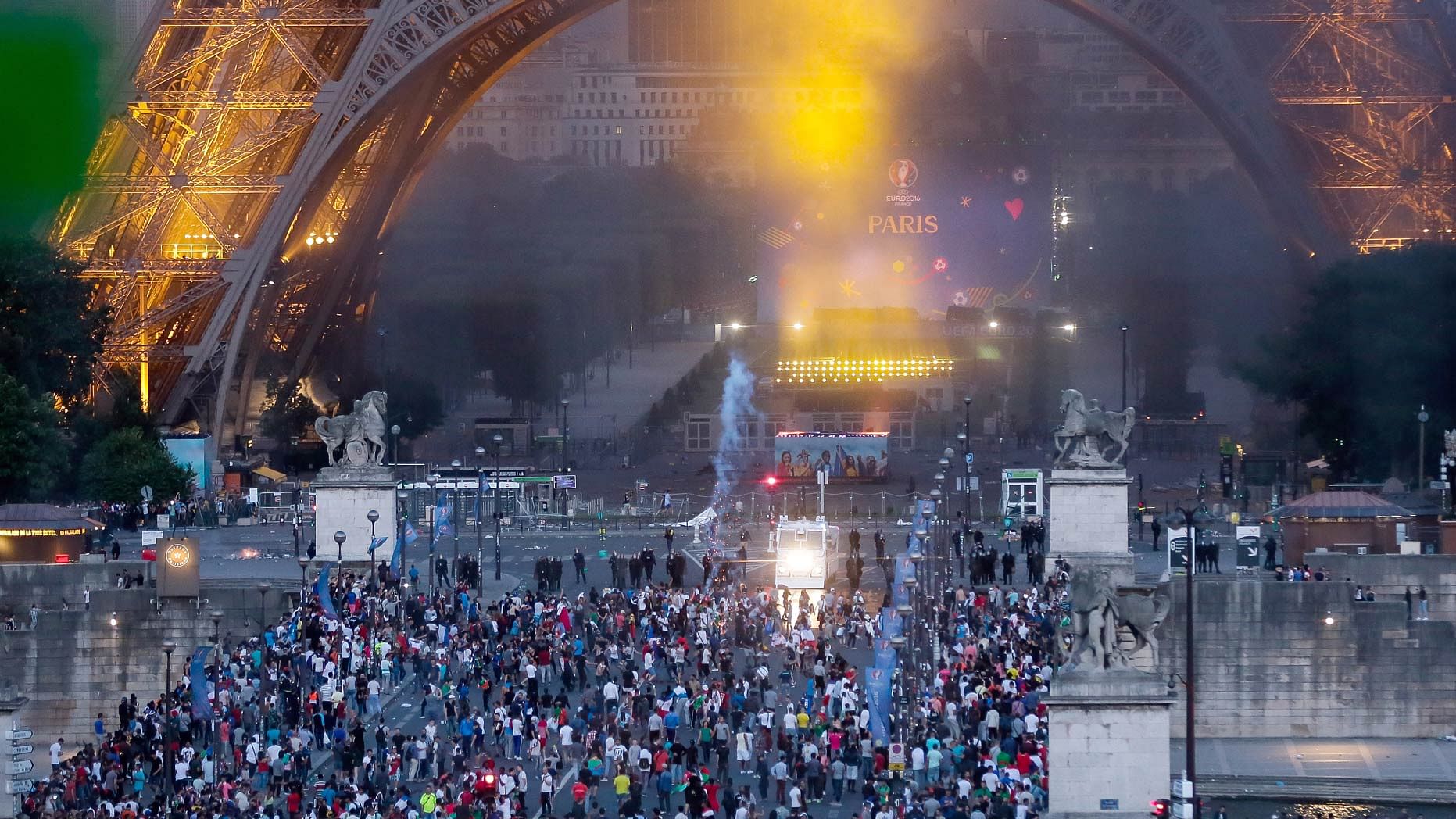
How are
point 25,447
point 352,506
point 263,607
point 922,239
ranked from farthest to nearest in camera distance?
point 922,239 → point 25,447 → point 352,506 → point 263,607

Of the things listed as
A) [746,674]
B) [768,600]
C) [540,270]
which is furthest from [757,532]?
[540,270]

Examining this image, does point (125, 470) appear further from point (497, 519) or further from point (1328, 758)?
point (1328, 758)

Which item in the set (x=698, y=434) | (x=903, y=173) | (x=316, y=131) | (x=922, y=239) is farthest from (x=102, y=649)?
(x=903, y=173)

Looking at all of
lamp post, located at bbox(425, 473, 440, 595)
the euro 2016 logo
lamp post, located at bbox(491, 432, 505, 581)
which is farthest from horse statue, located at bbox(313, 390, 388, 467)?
the euro 2016 logo

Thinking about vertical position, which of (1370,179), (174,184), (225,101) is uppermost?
(225,101)

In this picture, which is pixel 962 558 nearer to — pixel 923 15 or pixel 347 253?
pixel 347 253

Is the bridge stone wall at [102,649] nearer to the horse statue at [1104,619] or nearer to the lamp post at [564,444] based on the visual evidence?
the horse statue at [1104,619]
